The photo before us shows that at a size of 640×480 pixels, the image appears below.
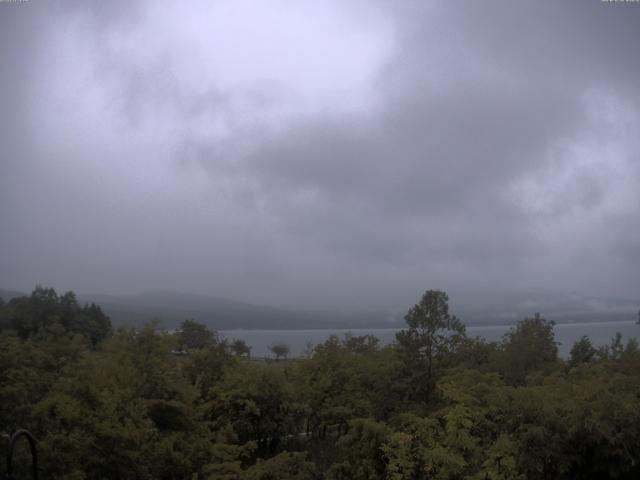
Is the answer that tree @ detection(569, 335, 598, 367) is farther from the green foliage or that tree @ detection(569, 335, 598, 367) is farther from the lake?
the green foliage

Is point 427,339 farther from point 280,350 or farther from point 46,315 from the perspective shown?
point 46,315

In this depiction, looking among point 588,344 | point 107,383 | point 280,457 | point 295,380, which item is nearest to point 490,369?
point 295,380

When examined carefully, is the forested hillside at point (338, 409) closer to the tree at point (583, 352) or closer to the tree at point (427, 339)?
the tree at point (427, 339)

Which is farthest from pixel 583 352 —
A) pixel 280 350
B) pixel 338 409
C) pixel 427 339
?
pixel 280 350

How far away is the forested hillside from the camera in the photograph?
1220 cm

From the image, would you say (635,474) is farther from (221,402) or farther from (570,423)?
(221,402)

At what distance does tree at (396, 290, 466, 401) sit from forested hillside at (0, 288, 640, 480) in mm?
63

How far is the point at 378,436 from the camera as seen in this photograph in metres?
14.6

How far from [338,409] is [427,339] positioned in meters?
5.25

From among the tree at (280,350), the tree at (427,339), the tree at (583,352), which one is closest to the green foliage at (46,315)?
the tree at (280,350)

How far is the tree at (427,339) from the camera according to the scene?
77.7ft

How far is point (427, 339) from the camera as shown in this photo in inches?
939

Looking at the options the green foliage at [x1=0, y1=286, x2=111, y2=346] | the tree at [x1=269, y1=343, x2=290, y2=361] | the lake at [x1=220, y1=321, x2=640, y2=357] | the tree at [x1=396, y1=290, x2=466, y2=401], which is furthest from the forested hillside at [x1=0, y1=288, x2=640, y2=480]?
the green foliage at [x1=0, y1=286, x2=111, y2=346]

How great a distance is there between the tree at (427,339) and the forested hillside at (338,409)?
63mm
